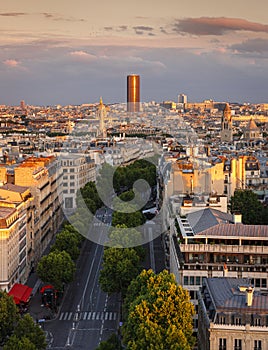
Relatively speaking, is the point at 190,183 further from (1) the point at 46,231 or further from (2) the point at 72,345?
(2) the point at 72,345

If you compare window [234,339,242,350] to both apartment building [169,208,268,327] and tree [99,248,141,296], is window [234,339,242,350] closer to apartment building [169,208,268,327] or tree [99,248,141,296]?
apartment building [169,208,268,327]

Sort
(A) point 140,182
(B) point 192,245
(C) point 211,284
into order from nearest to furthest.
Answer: (C) point 211,284 → (B) point 192,245 → (A) point 140,182

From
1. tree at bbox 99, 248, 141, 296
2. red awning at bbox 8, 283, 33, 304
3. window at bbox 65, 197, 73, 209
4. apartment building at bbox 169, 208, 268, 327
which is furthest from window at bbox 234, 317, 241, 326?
window at bbox 65, 197, 73, 209

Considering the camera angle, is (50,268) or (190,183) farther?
(190,183)

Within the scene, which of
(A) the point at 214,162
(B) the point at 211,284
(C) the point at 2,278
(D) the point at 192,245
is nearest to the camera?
(B) the point at 211,284

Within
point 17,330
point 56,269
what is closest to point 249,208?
point 56,269

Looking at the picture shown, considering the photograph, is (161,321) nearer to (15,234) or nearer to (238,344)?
(238,344)

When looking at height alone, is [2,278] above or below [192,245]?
below

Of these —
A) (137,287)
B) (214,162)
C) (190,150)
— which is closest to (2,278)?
(137,287)
